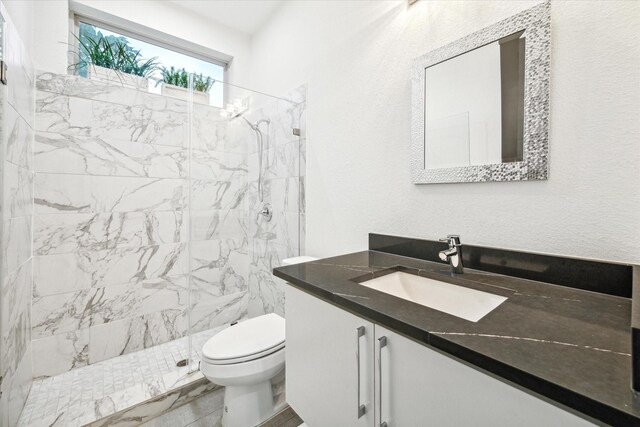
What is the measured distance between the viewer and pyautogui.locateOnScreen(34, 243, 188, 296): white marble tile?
1.85 m

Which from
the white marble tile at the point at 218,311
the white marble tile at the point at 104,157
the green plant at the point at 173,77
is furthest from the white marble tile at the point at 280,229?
the green plant at the point at 173,77

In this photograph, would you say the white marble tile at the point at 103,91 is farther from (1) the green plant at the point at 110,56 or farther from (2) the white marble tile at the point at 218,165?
(2) the white marble tile at the point at 218,165

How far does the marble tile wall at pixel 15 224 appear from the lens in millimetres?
1257

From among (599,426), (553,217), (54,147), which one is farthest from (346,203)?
(54,147)

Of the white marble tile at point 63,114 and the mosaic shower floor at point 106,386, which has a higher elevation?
the white marble tile at point 63,114

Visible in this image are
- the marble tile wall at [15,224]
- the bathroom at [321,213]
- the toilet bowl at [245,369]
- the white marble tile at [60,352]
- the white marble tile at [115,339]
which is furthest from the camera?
the white marble tile at [115,339]

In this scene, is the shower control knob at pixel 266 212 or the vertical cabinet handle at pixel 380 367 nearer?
the vertical cabinet handle at pixel 380 367

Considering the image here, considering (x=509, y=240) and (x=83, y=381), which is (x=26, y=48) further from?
(x=509, y=240)

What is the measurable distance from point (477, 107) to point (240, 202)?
181 centimetres

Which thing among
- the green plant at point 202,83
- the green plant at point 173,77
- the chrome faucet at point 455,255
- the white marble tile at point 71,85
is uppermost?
the green plant at point 173,77

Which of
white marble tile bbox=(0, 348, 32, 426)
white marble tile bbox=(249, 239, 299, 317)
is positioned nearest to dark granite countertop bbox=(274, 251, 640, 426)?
white marble tile bbox=(249, 239, 299, 317)

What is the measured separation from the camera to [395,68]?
4.49 feet

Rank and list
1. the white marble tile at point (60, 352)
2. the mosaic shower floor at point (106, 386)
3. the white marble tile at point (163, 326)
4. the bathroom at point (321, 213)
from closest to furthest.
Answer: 1. the bathroom at point (321, 213)
2. the mosaic shower floor at point (106, 386)
3. the white marble tile at point (60, 352)
4. the white marble tile at point (163, 326)

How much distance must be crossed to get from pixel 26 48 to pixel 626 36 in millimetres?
2801
